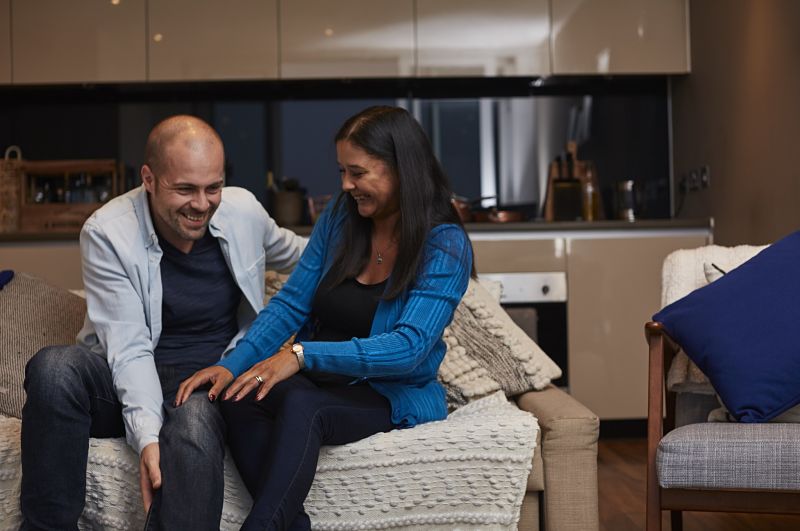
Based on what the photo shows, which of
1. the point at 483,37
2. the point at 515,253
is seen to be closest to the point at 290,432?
the point at 515,253

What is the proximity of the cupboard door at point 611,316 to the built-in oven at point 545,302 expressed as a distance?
0.03 meters

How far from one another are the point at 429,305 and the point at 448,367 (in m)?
0.44

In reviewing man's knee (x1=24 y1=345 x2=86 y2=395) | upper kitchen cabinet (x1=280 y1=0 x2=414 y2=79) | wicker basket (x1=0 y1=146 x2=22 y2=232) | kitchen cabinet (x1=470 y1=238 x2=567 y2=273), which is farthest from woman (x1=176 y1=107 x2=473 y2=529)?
wicker basket (x1=0 y1=146 x2=22 y2=232)

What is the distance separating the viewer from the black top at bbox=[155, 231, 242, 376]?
252 centimetres

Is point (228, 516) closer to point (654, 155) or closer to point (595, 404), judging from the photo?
point (595, 404)

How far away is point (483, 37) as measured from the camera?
4.95 metres

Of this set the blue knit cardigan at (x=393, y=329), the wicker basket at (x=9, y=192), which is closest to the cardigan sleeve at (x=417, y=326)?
the blue knit cardigan at (x=393, y=329)

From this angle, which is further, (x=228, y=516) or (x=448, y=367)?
(x=448, y=367)

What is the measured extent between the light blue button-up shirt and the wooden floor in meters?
1.33

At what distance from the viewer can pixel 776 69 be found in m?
3.90

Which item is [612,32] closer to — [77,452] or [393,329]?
[393,329]

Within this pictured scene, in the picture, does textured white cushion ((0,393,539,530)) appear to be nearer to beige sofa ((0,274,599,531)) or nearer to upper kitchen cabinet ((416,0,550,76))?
beige sofa ((0,274,599,531))

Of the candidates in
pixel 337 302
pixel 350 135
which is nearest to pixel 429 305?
pixel 337 302

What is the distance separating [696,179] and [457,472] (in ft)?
9.95
